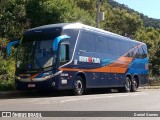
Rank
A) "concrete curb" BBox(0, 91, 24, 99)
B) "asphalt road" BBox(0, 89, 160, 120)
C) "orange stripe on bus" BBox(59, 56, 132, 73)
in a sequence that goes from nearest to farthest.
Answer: "asphalt road" BBox(0, 89, 160, 120) → "concrete curb" BBox(0, 91, 24, 99) → "orange stripe on bus" BBox(59, 56, 132, 73)

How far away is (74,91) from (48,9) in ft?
41.7

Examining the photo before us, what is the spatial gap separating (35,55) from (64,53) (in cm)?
135

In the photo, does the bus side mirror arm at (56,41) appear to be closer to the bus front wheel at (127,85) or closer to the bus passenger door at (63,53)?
the bus passenger door at (63,53)

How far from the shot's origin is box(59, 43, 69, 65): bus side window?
19.1m

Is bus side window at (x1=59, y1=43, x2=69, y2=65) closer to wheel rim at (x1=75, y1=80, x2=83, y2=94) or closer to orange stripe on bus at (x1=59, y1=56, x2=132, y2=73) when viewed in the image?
wheel rim at (x1=75, y1=80, x2=83, y2=94)

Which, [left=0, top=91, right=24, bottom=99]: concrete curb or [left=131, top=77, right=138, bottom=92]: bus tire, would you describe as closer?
[left=0, top=91, right=24, bottom=99]: concrete curb

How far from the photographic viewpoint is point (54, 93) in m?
21.9

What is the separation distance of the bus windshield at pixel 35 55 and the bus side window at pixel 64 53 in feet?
1.37

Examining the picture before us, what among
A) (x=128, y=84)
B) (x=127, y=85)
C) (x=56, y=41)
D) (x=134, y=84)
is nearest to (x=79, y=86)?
(x=56, y=41)

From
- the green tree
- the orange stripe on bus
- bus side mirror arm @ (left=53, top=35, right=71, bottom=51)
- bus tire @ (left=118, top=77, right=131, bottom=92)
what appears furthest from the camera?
the green tree

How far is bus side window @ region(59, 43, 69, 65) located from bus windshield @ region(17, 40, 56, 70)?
0.42 m

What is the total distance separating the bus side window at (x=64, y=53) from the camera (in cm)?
1911

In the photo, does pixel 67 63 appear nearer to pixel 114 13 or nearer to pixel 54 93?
pixel 54 93

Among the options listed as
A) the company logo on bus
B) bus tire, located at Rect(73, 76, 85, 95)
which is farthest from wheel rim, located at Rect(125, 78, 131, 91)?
bus tire, located at Rect(73, 76, 85, 95)
